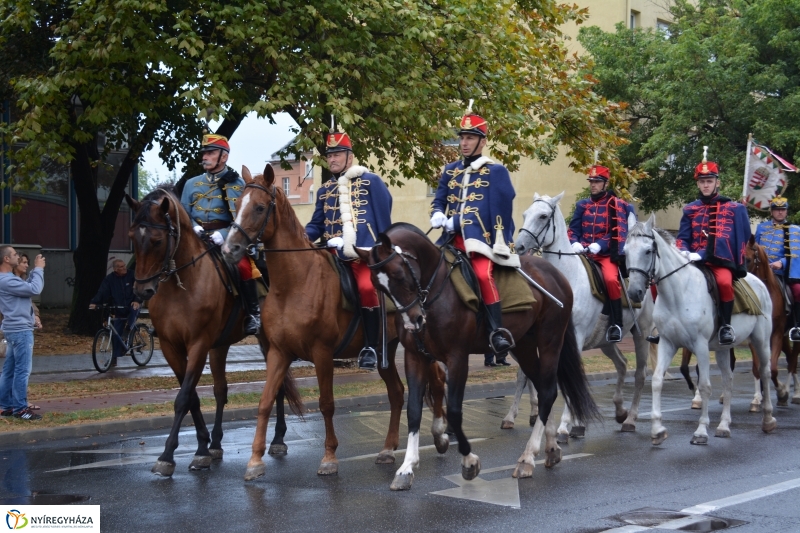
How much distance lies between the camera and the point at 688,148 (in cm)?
2838

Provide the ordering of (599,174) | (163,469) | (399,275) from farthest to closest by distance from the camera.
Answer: (599,174) < (163,469) < (399,275)

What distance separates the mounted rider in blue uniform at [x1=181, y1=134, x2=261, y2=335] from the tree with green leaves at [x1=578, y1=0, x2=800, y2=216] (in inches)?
671

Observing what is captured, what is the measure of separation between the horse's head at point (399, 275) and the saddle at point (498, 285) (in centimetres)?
50

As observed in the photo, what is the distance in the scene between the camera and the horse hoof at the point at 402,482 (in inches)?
302

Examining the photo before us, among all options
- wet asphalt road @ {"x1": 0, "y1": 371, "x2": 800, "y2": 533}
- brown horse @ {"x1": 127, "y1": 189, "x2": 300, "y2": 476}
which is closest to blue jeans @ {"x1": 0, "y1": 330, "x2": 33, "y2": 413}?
wet asphalt road @ {"x1": 0, "y1": 371, "x2": 800, "y2": 533}

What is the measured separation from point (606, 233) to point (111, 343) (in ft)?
36.2

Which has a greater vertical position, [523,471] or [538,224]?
[538,224]

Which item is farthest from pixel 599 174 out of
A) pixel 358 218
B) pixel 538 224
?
pixel 358 218

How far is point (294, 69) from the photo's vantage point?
15.8 meters

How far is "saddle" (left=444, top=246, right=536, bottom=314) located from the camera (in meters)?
8.06

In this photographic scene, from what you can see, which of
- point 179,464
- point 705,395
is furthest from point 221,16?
point 705,395

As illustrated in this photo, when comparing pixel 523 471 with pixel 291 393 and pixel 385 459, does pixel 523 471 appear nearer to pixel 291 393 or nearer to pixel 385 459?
pixel 385 459

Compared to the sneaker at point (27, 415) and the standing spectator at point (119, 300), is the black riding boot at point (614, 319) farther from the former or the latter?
the standing spectator at point (119, 300)

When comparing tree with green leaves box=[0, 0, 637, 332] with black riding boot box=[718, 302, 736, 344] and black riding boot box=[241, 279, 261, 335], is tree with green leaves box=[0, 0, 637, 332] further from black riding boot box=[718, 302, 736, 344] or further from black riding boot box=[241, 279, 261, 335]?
black riding boot box=[718, 302, 736, 344]
